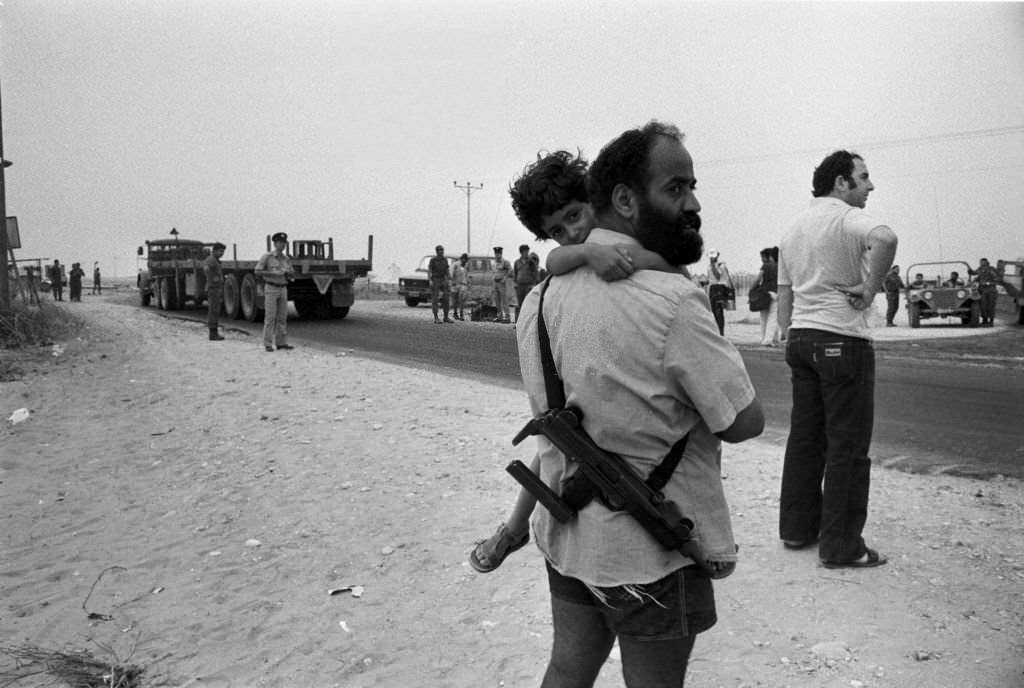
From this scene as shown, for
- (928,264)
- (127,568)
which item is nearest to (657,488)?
(127,568)

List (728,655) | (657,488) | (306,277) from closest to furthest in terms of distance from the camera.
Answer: (657,488)
(728,655)
(306,277)

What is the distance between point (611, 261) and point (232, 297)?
1975cm

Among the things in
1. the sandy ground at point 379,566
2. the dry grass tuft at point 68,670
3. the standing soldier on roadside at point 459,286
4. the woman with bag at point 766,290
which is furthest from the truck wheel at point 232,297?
the dry grass tuft at point 68,670

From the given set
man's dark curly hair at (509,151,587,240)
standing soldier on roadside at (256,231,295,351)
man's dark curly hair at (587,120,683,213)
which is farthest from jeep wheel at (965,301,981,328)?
man's dark curly hair at (587,120,683,213)

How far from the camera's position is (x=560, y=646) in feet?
6.80

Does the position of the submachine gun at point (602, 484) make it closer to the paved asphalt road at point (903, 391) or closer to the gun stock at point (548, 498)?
the gun stock at point (548, 498)

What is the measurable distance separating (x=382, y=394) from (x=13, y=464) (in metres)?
3.39

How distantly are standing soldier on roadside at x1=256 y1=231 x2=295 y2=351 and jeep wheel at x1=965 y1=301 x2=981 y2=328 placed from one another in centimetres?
1623

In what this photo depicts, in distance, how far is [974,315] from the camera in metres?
20.4

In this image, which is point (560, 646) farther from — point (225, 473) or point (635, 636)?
point (225, 473)

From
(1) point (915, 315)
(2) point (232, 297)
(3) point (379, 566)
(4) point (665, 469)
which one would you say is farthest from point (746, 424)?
(1) point (915, 315)

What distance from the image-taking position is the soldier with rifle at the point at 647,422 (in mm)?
1755

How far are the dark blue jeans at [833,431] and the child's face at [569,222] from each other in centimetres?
175

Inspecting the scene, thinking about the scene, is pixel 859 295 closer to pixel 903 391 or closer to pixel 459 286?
pixel 903 391
